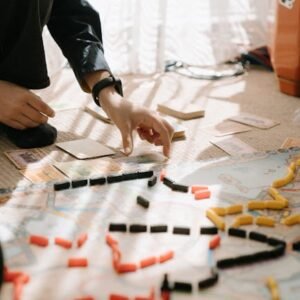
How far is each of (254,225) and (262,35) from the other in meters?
1.65

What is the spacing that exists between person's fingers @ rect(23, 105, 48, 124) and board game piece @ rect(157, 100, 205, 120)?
1.40 ft

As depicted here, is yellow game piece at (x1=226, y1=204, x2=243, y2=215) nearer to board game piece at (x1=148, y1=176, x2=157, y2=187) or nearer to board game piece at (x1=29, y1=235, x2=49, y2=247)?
board game piece at (x1=148, y1=176, x2=157, y2=187)

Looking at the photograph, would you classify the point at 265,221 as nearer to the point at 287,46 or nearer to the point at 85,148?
the point at 85,148

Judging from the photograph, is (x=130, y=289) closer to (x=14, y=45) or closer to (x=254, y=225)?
(x=254, y=225)

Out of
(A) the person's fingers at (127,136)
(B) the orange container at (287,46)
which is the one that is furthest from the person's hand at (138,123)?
(B) the orange container at (287,46)

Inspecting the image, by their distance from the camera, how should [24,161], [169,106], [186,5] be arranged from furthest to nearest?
[186,5] < [169,106] < [24,161]

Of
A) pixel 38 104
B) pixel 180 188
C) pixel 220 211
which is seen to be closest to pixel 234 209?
pixel 220 211

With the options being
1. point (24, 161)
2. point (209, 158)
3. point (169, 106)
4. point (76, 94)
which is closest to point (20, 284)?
point (24, 161)

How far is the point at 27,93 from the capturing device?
1.36 metres

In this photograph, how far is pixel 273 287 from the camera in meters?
0.79

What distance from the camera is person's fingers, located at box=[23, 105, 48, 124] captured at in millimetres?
1358

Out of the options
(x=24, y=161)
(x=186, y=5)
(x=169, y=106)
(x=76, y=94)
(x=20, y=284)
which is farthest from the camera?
(x=186, y=5)

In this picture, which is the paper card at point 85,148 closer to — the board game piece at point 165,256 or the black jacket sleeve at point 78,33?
the black jacket sleeve at point 78,33

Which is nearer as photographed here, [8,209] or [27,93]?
[8,209]
